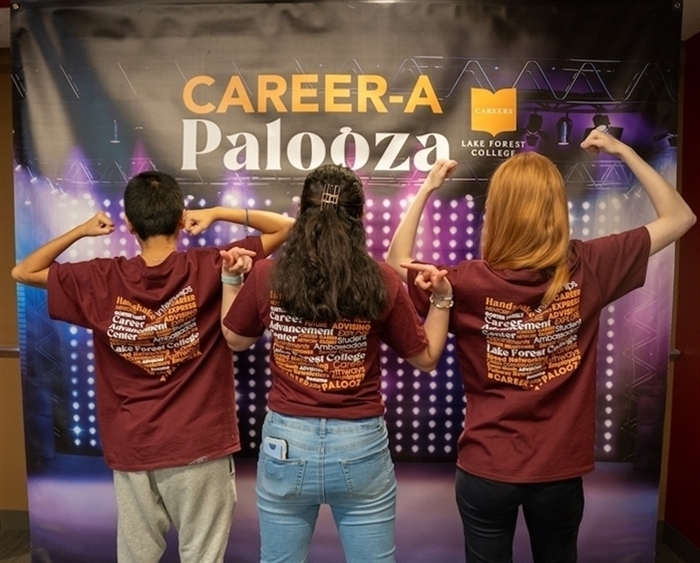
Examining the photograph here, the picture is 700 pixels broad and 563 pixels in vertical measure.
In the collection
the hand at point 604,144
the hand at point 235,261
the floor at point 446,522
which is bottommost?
the floor at point 446,522

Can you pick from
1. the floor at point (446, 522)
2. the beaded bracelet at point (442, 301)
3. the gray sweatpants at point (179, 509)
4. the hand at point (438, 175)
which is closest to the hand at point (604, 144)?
the hand at point (438, 175)

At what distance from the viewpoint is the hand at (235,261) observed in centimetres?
159

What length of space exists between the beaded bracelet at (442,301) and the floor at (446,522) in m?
0.89

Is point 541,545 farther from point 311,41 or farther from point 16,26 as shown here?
point 16,26

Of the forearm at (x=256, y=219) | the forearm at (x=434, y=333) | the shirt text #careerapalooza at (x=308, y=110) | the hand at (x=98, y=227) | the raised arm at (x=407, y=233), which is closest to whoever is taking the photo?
the forearm at (x=434, y=333)

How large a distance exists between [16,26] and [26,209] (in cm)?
61

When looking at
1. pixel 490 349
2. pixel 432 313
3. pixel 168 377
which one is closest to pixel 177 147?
pixel 168 377

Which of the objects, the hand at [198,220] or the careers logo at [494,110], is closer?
the hand at [198,220]

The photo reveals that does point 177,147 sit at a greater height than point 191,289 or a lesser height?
greater

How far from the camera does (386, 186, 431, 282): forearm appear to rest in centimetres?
173

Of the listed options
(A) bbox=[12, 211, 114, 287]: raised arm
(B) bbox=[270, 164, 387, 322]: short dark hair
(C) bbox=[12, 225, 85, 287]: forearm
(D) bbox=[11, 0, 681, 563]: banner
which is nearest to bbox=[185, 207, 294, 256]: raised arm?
(D) bbox=[11, 0, 681, 563]: banner

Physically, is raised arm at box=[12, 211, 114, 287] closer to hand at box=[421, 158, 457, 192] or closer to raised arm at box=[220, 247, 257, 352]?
raised arm at box=[220, 247, 257, 352]

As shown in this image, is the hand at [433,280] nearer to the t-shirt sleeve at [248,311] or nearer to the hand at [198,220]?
the t-shirt sleeve at [248,311]

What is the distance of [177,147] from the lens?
2.12m
